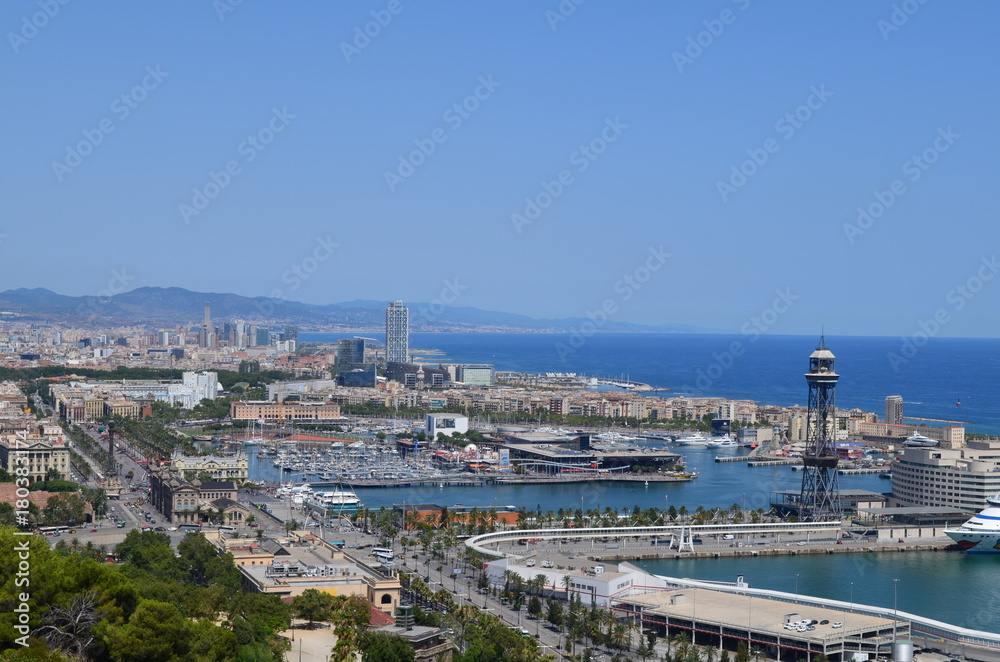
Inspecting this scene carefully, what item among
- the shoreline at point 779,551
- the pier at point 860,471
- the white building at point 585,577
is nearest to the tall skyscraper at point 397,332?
the pier at point 860,471

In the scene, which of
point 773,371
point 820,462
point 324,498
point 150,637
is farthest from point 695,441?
point 773,371

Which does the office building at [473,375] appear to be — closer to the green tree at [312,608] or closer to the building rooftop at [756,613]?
the building rooftop at [756,613]

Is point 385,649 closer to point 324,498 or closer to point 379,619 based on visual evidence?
point 379,619

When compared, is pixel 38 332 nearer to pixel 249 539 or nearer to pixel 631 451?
pixel 631 451

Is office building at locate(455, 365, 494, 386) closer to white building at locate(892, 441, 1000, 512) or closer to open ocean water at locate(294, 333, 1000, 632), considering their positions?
open ocean water at locate(294, 333, 1000, 632)

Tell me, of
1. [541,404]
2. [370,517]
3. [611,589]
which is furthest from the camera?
[541,404]

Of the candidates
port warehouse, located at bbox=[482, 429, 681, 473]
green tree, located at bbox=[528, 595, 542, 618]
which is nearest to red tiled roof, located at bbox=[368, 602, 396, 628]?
green tree, located at bbox=[528, 595, 542, 618]

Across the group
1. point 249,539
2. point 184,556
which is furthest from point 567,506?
point 184,556
